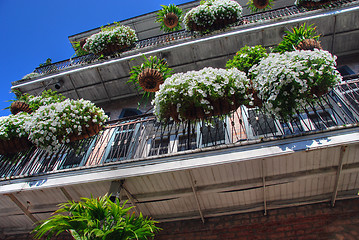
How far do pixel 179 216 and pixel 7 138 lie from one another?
4316 mm

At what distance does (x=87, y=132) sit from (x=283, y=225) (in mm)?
4493

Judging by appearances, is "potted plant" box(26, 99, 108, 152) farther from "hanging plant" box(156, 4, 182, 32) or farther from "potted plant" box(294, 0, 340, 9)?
"potted plant" box(294, 0, 340, 9)

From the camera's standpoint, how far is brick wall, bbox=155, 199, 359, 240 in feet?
15.0

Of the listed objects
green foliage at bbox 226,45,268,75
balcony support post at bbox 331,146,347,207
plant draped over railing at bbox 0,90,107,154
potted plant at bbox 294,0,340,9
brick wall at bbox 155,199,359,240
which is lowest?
brick wall at bbox 155,199,359,240

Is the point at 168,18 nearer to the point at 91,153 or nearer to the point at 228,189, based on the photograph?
the point at 91,153

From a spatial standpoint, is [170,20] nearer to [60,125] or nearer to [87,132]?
[87,132]

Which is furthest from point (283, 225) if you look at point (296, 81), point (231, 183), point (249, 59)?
point (249, 59)

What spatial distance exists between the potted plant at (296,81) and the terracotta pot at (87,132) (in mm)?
3629

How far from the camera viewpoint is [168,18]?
34.6 ft

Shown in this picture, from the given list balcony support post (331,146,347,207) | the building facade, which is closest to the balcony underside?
the building facade

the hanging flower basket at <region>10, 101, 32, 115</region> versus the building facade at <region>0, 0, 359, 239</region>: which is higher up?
the hanging flower basket at <region>10, 101, 32, 115</region>

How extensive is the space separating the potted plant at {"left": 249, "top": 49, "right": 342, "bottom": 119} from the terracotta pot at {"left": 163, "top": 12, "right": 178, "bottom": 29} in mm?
7242

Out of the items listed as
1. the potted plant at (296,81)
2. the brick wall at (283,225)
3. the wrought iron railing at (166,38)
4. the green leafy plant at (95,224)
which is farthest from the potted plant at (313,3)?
the green leafy plant at (95,224)

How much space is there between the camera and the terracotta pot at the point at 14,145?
573cm
